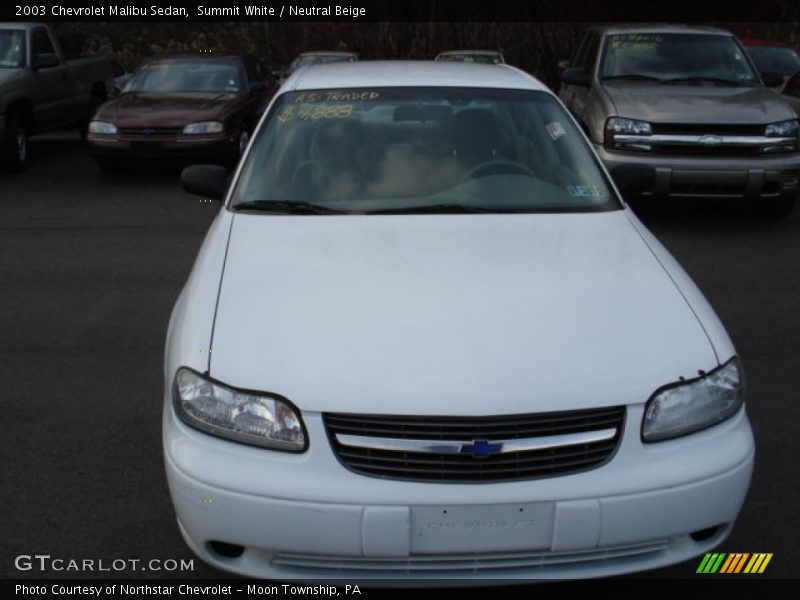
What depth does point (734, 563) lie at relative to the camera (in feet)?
11.3

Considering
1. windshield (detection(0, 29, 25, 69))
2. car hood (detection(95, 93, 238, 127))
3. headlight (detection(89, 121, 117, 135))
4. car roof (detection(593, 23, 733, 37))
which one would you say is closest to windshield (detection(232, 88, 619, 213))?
car roof (detection(593, 23, 733, 37))

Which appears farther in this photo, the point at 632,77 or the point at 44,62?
the point at 44,62

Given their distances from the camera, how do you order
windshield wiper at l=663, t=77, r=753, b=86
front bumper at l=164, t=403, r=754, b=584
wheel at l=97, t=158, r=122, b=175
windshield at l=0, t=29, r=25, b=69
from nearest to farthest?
front bumper at l=164, t=403, r=754, b=584 → windshield wiper at l=663, t=77, r=753, b=86 → wheel at l=97, t=158, r=122, b=175 → windshield at l=0, t=29, r=25, b=69

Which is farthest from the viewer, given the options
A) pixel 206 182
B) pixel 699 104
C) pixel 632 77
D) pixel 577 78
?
pixel 577 78

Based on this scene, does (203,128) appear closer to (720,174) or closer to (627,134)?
(627,134)

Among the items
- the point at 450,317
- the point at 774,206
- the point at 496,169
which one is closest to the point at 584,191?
the point at 496,169

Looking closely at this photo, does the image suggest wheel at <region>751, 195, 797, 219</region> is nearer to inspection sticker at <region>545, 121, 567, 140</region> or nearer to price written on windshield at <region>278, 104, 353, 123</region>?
inspection sticker at <region>545, 121, 567, 140</region>

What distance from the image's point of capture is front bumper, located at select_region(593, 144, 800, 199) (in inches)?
329

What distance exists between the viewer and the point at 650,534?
284 centimetres

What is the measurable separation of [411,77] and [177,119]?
22.6 ft

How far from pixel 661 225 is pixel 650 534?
21.5 ft

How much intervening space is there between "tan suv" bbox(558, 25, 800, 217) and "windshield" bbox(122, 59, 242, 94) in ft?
16.7

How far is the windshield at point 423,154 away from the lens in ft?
13.9

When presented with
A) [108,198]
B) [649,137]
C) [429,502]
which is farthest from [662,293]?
[108,198]
